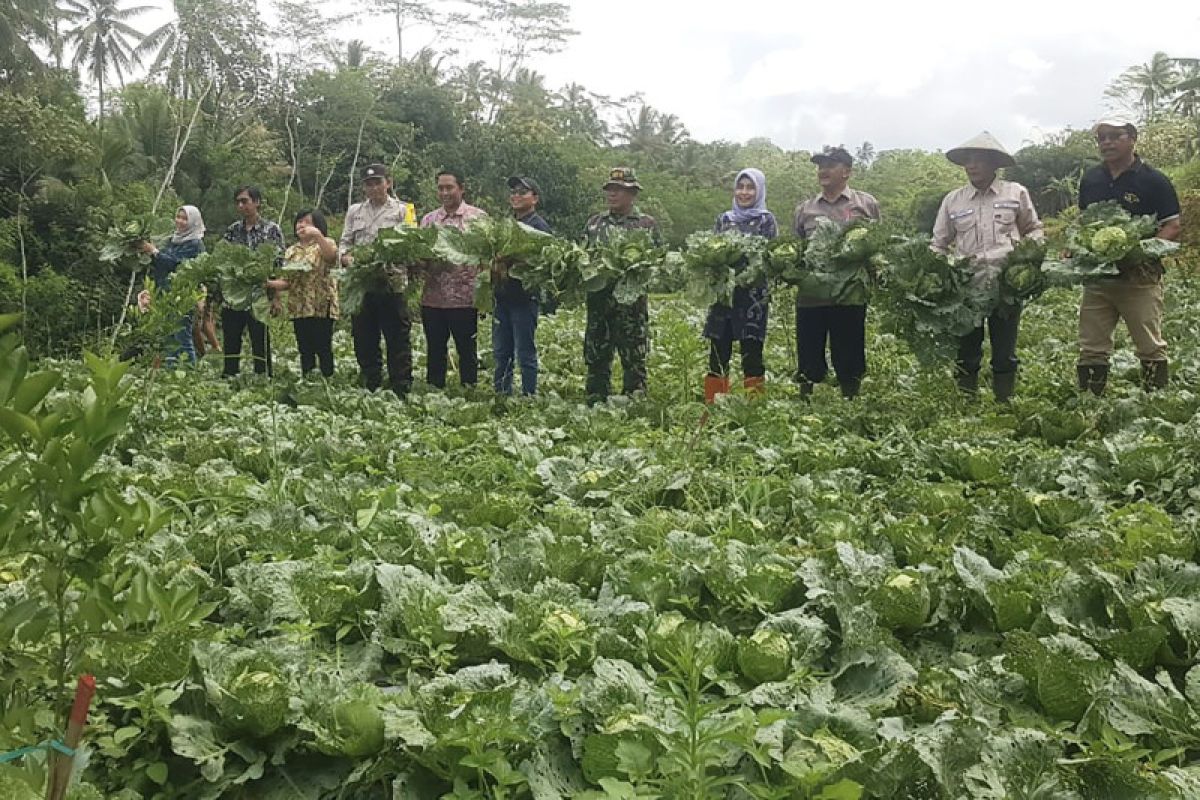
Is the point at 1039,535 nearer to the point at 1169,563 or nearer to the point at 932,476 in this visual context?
the point at 1169,563

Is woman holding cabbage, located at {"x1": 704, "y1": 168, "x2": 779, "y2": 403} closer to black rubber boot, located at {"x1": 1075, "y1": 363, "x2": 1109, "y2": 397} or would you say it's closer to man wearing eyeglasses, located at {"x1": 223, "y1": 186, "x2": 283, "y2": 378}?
black rubber boot, located at {"x1": 1075, "y1": 363, "x2": 1109, "y2": 397}

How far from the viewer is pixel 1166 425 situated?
4.62 m

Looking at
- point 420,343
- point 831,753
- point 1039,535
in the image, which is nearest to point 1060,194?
point 420,343

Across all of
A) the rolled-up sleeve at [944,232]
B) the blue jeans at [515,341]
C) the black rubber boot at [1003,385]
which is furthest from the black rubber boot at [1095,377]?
the blue jeans at [515,341]

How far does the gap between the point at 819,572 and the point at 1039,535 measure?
93cm

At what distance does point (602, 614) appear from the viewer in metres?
2.69

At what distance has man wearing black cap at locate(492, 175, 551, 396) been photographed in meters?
6.68

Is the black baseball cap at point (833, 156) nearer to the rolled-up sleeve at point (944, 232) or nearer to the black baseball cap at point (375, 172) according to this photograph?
the rolled-up sleeve at point (944, 232)

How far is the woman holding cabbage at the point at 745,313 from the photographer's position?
251 inches

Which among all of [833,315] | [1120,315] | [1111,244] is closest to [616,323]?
[833,315]

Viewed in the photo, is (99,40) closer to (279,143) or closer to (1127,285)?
(279,143)

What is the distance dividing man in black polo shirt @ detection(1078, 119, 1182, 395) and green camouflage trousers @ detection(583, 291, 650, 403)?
8.84 feet

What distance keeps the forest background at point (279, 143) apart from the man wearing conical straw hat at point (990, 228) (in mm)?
8427

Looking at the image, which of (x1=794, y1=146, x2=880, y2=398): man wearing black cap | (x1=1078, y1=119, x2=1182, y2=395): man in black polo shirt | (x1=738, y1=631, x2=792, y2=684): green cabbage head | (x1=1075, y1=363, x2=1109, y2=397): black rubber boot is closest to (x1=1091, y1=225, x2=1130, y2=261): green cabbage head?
(x1=1078, y1=119, x2=1182, y2=395): man in black polo shirt
